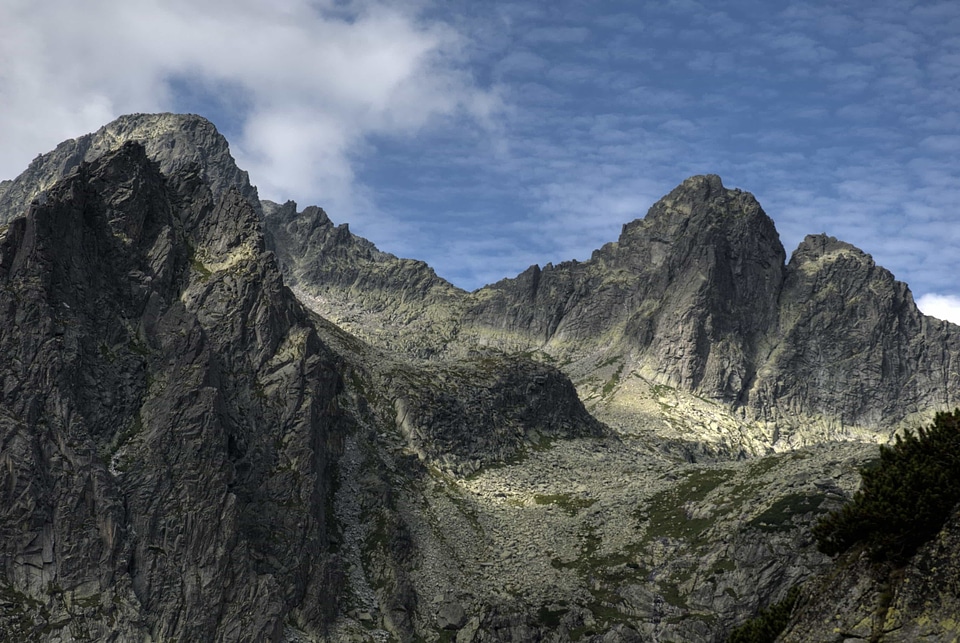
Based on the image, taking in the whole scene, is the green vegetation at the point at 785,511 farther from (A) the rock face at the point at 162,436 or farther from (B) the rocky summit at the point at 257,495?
(A) the rock face at the point at 162,436

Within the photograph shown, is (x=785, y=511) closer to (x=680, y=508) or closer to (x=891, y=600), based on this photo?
(x=680, y=508)

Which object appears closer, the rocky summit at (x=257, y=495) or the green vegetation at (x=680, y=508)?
the rocky summit at (x=257, y=495)

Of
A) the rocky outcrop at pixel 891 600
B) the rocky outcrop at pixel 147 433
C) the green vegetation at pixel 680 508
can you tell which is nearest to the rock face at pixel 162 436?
the rocky outcrop at pixel 147 433

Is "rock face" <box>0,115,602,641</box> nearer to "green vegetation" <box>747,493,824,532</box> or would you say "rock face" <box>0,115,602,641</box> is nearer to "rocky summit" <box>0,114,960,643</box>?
"rocky summit" <box>0,114,960,643</box>

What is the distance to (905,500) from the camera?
3203 cm

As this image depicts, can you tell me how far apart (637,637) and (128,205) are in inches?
4464

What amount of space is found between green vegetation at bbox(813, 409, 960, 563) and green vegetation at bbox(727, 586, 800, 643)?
5556 millimetres

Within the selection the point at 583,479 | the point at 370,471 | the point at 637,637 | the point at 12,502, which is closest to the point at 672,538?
the point at 637,637

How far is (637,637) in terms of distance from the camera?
103 m

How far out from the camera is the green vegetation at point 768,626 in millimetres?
40719

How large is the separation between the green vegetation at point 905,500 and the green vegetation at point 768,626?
18.2 feet

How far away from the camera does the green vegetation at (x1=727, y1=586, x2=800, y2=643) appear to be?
40.7m

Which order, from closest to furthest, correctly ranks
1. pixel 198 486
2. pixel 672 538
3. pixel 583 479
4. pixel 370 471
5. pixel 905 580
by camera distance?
pixel 905 580 → pixel 198 486 → pixel 672 538 → pixel 370 471 → pixel 583 479

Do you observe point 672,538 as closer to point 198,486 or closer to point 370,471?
point 370,471
